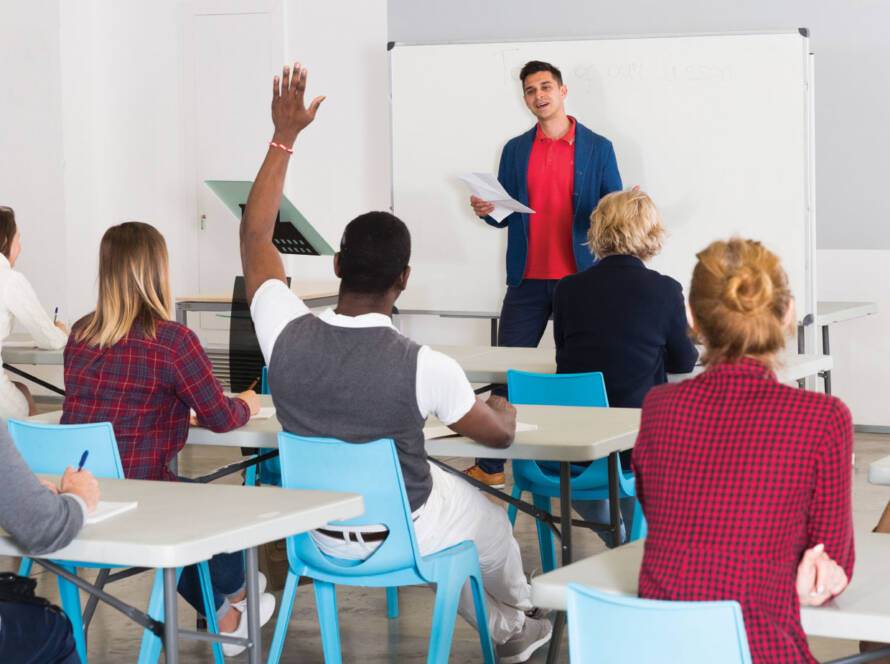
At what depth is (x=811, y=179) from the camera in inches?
225

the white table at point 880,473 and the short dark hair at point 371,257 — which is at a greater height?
the short dark hair at point 371,257

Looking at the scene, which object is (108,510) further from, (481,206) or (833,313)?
(833,313)

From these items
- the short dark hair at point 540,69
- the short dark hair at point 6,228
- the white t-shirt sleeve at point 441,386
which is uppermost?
the short dark hair at point 540,69

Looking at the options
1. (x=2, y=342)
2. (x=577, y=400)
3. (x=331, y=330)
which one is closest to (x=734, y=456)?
(x=331, y=330)

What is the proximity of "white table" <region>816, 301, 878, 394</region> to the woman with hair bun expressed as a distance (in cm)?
421

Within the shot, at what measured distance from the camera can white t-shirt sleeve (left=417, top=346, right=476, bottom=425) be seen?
242 centimetres

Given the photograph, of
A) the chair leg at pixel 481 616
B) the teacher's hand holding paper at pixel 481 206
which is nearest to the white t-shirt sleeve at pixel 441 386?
the chair leg at pixel 481 616

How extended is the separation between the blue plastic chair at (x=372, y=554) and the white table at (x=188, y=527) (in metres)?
0.19

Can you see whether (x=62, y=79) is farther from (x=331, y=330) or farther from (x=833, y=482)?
(x=833, y=482)

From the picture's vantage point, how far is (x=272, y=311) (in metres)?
2.55

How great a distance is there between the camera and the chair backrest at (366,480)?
2424 millimetres

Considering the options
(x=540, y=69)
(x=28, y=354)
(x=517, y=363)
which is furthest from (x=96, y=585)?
(x=540, y=69)

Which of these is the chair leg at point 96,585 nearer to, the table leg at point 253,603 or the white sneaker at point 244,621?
the white sneaker at point 244,621

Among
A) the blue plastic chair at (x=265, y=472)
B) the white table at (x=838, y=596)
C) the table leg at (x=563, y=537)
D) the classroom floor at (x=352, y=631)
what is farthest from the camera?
the blue plastic chair at (x=265, y=472)
